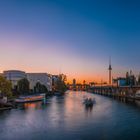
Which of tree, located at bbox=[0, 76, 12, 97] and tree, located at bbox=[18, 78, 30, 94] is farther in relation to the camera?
tree, located at bbox=[18, 78, 30, 94]

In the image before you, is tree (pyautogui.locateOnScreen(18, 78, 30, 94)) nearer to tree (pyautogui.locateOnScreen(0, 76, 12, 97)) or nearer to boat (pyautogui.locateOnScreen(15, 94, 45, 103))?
boat (pyautogui.locateOnScreen(15, 94, 45, 103))

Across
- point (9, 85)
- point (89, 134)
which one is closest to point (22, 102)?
point (9, 85)

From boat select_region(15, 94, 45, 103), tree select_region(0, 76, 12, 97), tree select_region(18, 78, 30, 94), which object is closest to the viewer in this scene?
tree select_region(0, 76, 12, 97)

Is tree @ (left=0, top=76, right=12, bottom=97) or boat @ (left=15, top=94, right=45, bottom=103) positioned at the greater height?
tree @ (left=0, top=76, right=12, bottom=97)

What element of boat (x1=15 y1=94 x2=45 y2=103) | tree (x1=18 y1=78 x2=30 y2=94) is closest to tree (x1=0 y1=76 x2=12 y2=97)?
boat (x1=15 y1=94 x2=45 y2=103)

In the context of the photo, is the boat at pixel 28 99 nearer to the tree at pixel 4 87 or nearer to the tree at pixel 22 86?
the tree at pixel 4 87

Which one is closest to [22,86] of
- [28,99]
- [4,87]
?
[28,99]

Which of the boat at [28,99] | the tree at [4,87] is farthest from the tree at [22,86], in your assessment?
the tree at [4,87]

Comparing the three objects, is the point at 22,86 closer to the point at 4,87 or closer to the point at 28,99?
the point at 28,99

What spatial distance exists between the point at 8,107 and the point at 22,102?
2838 centimetres

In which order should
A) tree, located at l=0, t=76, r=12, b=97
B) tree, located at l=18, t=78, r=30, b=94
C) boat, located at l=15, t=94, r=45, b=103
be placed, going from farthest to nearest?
tree, located at l=18, t=78, r=30, b=94 → boat, located at l=15, t=94, r=45, b=103 → tree, located at l=0, t=76, r=12, b=97

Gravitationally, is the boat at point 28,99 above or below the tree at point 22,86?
below

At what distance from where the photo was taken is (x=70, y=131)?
162ft

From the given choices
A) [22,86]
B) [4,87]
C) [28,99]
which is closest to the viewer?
[4,87]
